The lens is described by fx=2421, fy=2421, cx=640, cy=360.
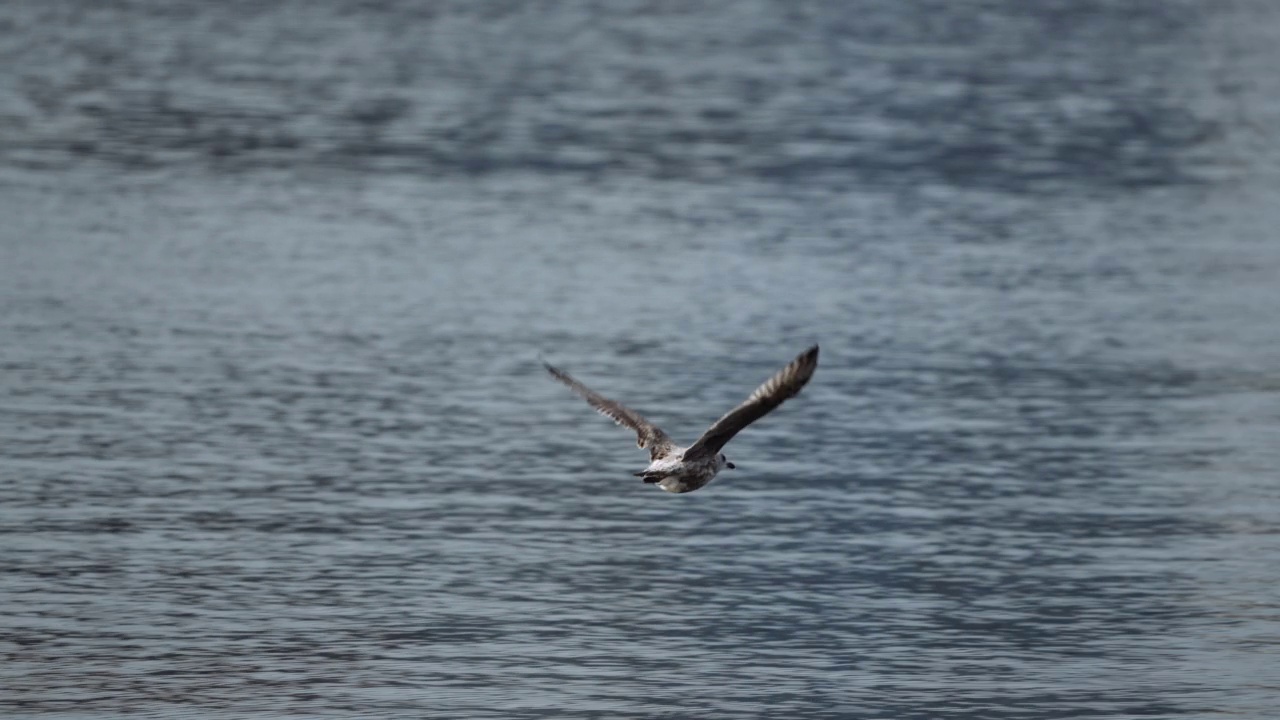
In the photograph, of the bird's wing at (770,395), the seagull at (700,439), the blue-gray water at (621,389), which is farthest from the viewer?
the blue-gray water at (621,389)

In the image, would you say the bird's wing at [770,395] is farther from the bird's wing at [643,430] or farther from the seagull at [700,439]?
the bird's wing at [643,430]

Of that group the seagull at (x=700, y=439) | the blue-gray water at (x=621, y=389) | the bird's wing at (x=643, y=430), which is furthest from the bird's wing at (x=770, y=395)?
the blue-gray water at (x=621, y=389)

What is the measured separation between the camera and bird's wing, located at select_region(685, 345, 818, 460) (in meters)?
16.3

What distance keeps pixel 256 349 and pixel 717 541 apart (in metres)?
9.81

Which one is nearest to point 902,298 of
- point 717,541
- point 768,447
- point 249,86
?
point 768,447

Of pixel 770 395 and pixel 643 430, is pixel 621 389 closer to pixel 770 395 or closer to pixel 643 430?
pixel 643 430

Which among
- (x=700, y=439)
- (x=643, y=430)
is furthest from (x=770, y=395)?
(x=643, y=430)

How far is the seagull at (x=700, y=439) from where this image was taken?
16.7 m

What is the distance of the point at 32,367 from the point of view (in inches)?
1235

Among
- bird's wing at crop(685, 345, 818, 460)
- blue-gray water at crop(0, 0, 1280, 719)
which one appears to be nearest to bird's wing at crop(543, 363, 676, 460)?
bird's wing at crop(685, 345, 818, 460)

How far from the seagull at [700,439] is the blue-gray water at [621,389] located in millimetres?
2320

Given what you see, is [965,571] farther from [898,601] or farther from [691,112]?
[691,112]

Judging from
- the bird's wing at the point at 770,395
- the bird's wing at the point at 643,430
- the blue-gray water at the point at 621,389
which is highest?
the bird's wing at the point at 770,395

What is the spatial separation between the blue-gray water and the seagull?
91.3 inches
